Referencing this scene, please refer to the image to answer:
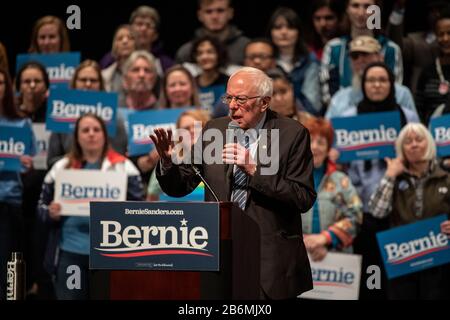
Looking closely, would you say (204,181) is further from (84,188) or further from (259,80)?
(84,188)

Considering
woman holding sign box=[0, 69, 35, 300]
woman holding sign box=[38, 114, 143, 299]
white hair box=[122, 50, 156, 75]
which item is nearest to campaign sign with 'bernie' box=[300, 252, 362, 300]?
woman holding sign box=[38, 114, 143, 299]

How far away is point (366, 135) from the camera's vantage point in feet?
26.1

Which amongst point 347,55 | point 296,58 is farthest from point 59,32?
point 347,55

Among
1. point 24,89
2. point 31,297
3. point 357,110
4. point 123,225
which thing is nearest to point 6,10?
point 24,89

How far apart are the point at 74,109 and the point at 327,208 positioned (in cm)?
228

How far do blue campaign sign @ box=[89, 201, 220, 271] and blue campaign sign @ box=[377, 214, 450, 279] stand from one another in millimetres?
3436

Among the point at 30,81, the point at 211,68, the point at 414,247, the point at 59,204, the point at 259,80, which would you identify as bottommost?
the point at 414,247

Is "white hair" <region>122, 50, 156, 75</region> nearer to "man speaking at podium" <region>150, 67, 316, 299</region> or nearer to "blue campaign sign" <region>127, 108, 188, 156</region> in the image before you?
"blue campaign sign" <region>127, 108, 188, 156</region>

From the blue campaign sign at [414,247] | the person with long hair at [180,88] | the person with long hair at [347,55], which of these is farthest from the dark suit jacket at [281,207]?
the person with long hair at [347,55]

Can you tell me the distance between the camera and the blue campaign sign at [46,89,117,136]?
8.32m

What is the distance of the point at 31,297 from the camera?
8.59m

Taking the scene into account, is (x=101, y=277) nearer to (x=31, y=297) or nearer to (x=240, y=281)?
(x=240, y=281)

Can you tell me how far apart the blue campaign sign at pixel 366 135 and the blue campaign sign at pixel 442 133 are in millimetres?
290

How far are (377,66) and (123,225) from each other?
3975mm
